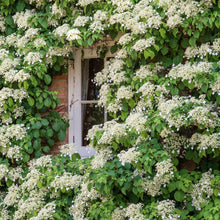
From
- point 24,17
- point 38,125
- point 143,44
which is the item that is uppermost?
point 24,17

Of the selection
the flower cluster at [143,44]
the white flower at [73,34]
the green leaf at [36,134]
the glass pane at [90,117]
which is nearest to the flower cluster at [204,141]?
the flower cluster at [143,44]

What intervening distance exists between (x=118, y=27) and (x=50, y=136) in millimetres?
1413

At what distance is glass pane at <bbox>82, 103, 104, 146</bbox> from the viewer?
17.1ft

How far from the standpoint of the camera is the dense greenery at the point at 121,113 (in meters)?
4.04

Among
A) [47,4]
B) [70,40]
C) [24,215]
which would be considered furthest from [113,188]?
[47,4]

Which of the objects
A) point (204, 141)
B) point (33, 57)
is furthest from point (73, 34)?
point (204, 141)

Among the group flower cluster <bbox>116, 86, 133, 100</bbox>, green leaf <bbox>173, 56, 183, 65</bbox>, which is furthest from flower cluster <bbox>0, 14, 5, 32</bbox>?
green leaf <bbox>173, 56, 183, 65</bbox>

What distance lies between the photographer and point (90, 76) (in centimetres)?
534

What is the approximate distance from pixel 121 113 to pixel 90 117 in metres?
0.66

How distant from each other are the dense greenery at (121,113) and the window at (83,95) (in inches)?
6.8

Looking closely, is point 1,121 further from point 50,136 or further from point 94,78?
point 94,78

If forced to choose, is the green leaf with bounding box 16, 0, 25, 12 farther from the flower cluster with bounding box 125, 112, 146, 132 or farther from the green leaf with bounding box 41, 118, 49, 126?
the flower cluster with bounding box 125, 112, 146, 132

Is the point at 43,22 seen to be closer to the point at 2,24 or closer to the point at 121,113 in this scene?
the point at 2,24

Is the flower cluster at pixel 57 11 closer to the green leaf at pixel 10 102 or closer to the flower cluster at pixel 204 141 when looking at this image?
the green leaf at pixel 10 102
